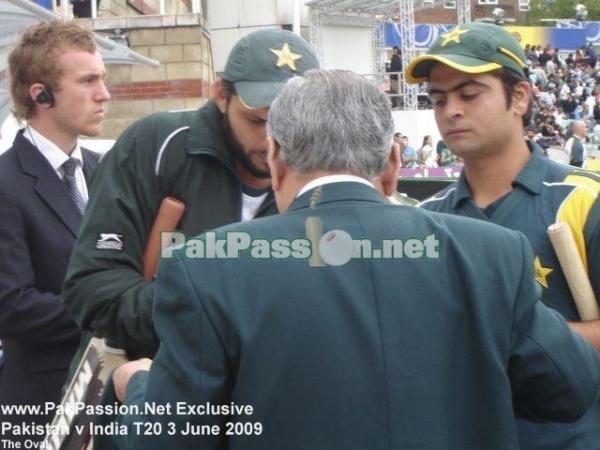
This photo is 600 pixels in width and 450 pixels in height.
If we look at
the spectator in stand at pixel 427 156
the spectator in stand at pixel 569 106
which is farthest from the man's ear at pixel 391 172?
the spectator in stand at pixel 569 106

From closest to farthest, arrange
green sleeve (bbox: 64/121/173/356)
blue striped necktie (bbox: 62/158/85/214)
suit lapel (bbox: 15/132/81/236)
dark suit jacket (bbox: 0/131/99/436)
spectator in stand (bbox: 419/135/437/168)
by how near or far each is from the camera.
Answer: green sleeve (bbox: 64/121/173/356)
dark suit jacket (bbox: 0/131/99/436)
suit lapel (bbox: 15/132/81/236)
blue striped necktie (bbox: 62/158/85/214)
spectator in stand (bbox: 419/135/437/168)

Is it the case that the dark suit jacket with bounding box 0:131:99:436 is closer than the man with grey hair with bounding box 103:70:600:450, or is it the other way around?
the man with grey hair with bounding box 103:70:600:450

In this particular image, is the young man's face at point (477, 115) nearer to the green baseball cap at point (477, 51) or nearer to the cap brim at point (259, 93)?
the green baseball cap at point (477, 51)

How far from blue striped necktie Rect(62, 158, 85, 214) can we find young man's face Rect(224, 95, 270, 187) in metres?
0.92

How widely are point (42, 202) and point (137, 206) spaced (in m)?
Answer: 0.82

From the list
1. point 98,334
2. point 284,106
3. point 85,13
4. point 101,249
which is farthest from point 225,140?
point 85,13

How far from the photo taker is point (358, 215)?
1769mm

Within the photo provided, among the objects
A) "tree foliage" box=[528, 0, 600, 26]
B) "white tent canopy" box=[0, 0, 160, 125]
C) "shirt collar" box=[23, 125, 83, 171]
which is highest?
"tree foliage" box=[528, 0, 600, 26]

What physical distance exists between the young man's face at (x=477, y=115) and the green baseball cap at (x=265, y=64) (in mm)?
440

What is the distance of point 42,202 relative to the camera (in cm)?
321

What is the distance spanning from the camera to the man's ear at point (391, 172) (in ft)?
6.24

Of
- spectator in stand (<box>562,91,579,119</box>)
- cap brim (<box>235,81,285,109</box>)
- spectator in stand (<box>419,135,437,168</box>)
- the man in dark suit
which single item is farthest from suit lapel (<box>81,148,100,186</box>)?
spectator in stand (<box>562,91,579,119</box>)

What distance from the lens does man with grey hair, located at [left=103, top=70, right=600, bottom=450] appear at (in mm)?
1709

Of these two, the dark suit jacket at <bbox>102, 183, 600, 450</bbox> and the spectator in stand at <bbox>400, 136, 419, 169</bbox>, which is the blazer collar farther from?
the spectator in stand at <bbox>400, 136, 419, 169</bbox>
